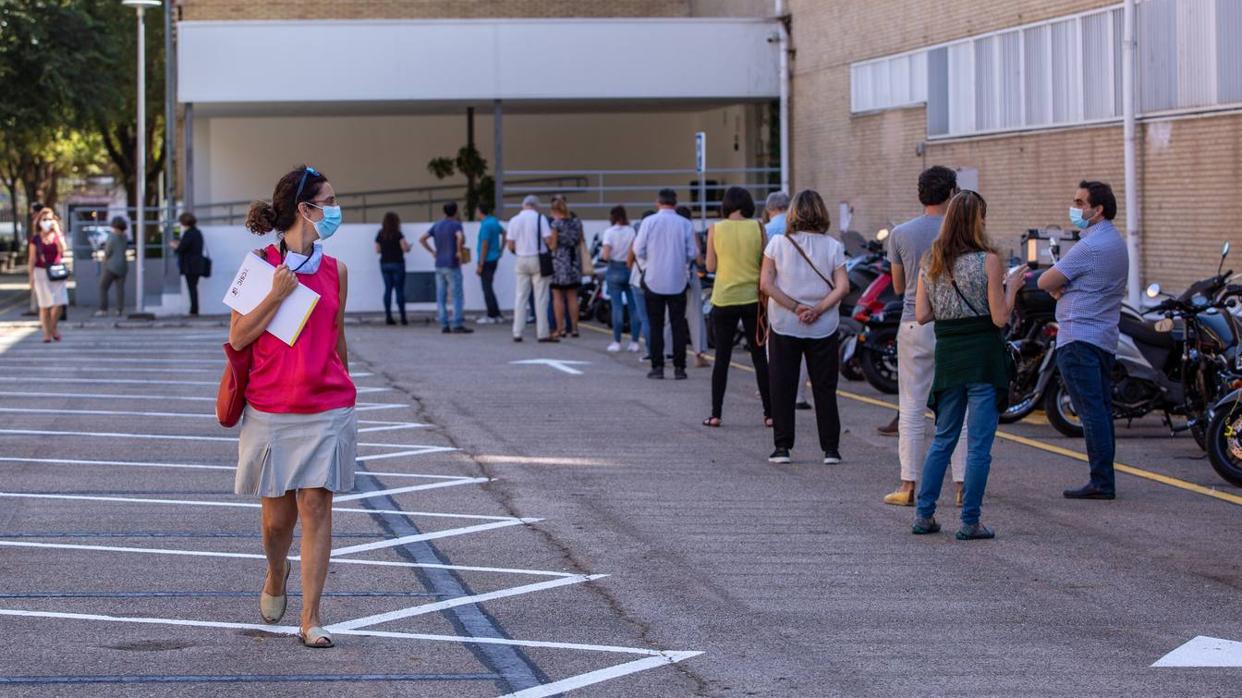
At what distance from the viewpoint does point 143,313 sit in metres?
28.7

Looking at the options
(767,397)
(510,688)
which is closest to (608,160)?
(767,397)

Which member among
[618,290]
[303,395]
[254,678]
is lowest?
[254,678]

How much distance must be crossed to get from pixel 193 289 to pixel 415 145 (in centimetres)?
1094

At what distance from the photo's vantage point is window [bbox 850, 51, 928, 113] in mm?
25234

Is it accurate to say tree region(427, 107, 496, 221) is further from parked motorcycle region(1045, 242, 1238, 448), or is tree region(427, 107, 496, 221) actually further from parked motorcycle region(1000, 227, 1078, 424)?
parked motorcycle region(1045, 242, 1238, 448)

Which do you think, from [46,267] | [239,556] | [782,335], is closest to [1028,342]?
[782,335]

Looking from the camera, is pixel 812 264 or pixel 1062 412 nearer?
pixel 812 264

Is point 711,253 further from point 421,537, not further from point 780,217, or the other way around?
point 421,537

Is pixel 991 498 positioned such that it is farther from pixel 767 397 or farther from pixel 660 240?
pixel 660 240

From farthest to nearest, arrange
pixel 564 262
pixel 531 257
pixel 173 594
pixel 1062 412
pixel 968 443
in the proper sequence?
pixel 564 262 → pixel 531 257 → pixel 1062 412 → pixel 968 443 → pixel 173 594

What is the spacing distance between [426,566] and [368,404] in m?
7.37

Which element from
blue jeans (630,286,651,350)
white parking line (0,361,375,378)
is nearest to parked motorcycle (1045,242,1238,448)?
blue jeans (630,286,651,350)

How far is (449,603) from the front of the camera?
23.7ft

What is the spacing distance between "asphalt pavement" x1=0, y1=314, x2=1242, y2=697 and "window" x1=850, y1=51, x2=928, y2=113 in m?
12.3
